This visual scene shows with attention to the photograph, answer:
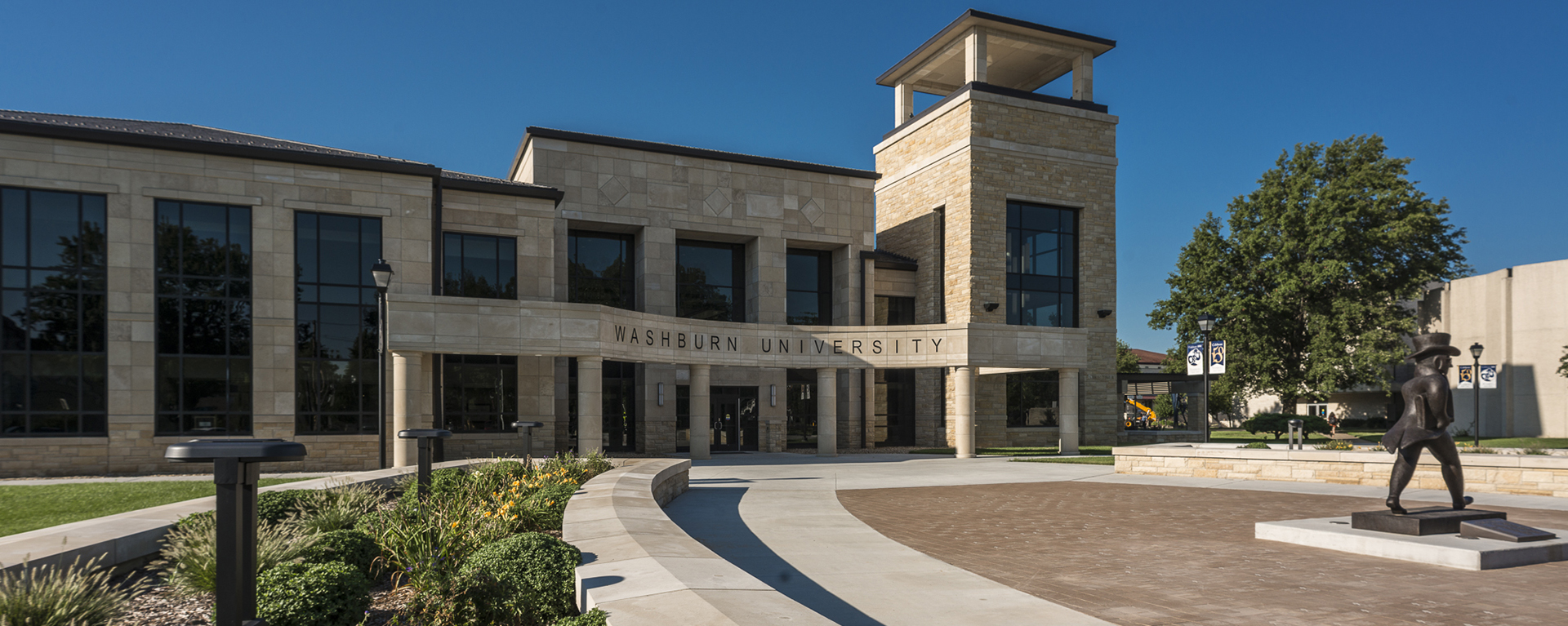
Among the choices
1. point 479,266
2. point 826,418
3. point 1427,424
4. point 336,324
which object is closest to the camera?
point 1427,424

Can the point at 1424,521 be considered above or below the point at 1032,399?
above

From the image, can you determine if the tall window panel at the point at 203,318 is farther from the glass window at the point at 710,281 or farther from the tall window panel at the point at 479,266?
the glass window at the point at 710,281

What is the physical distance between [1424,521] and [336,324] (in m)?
24.3

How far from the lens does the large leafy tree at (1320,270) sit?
38594mm

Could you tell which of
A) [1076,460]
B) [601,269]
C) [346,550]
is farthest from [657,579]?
[601,269]

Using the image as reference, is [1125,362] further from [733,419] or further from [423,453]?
[423,453]

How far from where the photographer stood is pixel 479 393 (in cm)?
2677

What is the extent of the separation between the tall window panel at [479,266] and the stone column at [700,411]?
658cm

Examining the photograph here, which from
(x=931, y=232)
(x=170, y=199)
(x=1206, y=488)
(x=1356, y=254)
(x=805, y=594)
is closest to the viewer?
(x=805, y=594)

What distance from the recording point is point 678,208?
32.0 metres

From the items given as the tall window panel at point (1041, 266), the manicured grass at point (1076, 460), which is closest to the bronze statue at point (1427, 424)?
the manicured grass at point (1076, 460)

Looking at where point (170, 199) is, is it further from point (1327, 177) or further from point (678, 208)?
point (1327, 177)

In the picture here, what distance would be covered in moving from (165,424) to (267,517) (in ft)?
49.0

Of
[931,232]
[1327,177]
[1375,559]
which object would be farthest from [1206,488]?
[1327,177]
